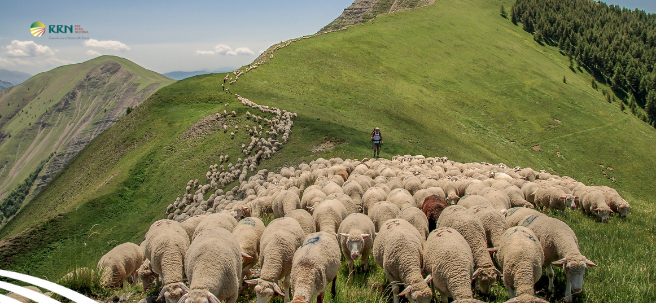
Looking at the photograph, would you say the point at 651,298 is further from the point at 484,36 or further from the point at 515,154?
the point at 484,36

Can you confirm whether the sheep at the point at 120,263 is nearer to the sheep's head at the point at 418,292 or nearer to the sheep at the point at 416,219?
the sheep's head at the point at 418,292

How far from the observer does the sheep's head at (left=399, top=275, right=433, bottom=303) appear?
6.93 metres

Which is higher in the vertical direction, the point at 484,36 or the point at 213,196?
the point at 484,36

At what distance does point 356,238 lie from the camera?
8.84 m

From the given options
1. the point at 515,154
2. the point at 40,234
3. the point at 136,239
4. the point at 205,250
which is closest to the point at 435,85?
the point at 515,154

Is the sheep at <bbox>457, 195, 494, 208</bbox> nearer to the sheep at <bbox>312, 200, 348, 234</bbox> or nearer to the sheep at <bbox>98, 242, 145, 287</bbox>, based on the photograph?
the sheep at <bbox>312, 200, 348, 234</bbox>

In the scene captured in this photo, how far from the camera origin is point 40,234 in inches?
902

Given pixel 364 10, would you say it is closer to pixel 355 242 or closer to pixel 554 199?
pixel 554 199

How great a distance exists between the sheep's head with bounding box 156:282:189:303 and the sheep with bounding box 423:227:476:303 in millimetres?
4891

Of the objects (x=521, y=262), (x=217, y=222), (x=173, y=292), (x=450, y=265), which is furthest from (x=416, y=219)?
(x=173, y=292)

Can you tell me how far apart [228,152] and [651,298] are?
2575 centimetres

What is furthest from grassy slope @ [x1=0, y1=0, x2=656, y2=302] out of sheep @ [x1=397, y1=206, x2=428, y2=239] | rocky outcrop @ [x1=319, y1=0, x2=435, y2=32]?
rocky outcrop @ [x1=319, y1=0, x2=435, y2=32]

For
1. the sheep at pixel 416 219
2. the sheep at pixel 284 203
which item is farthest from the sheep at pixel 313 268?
the sheep at pixel 284 203

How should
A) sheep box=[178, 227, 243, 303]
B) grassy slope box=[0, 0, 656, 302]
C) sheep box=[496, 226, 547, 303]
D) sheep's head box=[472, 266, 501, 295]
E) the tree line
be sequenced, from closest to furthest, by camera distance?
sheep box=[178, 227, 243, 303] < sheep box=[496, 226, 547, 303] < sheep's head box=[472, 266, 501, 295] < grassy slope box=[0, 0, 656, 302] < the tree line
